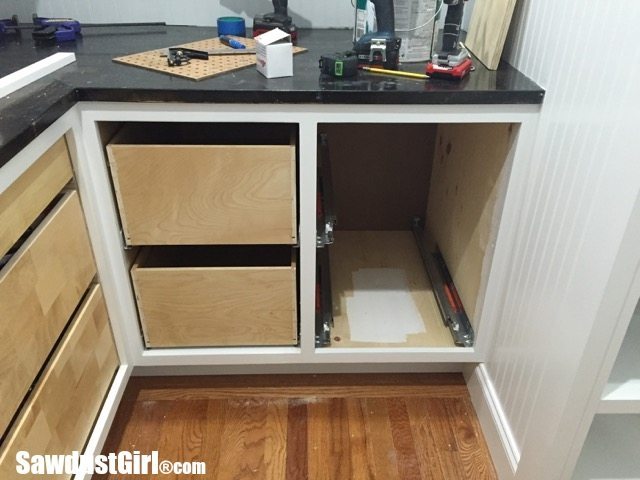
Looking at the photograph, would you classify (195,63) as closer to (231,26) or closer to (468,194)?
(231,26)

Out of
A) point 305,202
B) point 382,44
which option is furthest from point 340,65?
point 305,202

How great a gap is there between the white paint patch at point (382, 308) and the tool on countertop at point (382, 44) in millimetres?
636

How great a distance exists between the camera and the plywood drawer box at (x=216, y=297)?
1.16 m

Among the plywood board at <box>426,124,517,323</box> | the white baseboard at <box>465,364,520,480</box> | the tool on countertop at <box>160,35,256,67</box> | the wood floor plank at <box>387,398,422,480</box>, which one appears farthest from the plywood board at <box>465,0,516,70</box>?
the wood floor plank at <box>387,398,422,480</box>

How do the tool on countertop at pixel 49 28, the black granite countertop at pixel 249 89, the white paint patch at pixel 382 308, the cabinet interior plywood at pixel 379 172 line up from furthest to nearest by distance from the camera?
1. the cabinet interior plywood at pixel 379 172
2. the white paint patch at pixel 382 308
3. the tool on countertop at pixel 49 28
4. the black granite countertop at pixel 249 89

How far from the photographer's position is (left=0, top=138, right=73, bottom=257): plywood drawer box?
745 mm

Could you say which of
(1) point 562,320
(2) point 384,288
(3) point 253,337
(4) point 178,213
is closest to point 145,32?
(4) point 178,213

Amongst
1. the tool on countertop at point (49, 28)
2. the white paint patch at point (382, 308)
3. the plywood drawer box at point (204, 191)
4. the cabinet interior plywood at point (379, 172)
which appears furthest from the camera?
the cabinet interior plywood at point (379, 172)

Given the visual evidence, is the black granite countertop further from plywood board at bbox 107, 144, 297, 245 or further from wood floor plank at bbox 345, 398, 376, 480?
wood floor plank at bbox 345, 398, 376, 480

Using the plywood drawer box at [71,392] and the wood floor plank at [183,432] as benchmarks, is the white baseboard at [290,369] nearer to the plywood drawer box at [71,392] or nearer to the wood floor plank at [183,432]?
the wood floor plank at [183,432]

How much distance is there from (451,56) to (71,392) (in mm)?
925

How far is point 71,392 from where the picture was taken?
943 mm

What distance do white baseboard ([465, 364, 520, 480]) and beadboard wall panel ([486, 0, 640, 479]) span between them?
26 millimetres

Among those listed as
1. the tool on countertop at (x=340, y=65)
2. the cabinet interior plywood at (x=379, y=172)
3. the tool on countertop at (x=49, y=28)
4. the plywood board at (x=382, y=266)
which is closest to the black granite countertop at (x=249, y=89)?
the tool on countertop at (x=340, y=65)
